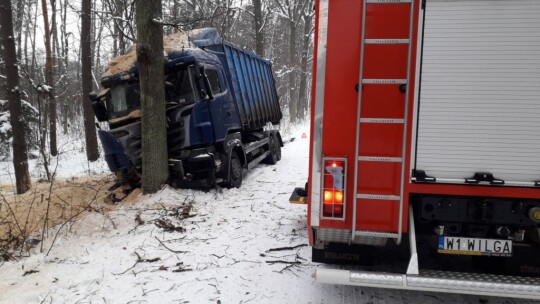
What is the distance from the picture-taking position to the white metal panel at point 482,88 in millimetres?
2824

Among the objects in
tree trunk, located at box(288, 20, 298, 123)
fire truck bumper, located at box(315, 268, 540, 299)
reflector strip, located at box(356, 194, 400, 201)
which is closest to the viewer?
fire truck bumper, located at box(315, 268, 540, 299)

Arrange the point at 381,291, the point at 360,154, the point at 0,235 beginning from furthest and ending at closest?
the point at 0,235
the point at 381,291
the point at 360,154

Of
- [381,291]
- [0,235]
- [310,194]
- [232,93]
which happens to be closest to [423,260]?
[381,291]

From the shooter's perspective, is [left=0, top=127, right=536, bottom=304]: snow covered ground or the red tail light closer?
the red tail light

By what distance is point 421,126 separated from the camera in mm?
2984

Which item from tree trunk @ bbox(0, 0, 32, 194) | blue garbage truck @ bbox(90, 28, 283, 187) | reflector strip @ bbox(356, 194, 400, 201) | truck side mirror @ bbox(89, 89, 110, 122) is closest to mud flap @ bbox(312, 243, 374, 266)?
reflector strip @ bbox(356, 194, 400, 201)

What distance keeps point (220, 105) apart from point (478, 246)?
5797 millimetres

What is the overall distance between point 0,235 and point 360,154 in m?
6.13

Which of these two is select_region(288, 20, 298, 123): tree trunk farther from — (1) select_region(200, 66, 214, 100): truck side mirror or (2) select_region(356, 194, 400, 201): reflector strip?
(2) select_region(356, 194, 400, 201): reflector strip

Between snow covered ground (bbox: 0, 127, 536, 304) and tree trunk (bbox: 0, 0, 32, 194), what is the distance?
534 centimetres

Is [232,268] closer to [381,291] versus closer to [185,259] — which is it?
[185,259]

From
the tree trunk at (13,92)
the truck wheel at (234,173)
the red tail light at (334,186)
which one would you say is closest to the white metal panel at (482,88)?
the red tail light at (334,186)

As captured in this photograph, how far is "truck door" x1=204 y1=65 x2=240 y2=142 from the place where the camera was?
7605mm

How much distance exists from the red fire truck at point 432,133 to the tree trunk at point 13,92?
9587 millimetres
